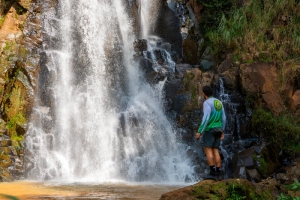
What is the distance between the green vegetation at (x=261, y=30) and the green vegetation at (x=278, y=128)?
2.21 meters

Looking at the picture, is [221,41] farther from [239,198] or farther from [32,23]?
[239,198]

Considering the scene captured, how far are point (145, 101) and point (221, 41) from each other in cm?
430

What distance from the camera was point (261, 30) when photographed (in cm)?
1348

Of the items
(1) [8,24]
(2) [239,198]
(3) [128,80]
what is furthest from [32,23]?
(2) [239,198]

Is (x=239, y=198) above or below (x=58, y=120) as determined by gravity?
below

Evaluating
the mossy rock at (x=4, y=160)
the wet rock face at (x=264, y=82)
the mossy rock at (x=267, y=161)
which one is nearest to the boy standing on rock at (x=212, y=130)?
the mossy rock at (x=267, y=161)

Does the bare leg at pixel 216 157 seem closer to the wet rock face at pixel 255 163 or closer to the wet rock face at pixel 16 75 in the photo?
the wet rock face at pixel 255 163

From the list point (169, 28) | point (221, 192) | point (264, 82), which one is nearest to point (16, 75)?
point (169, 28)

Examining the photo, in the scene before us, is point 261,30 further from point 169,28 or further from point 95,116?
point 95,116

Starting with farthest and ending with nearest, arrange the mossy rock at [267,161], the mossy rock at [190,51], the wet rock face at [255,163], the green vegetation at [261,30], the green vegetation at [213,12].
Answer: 1. the green vegetation at [213,12]
2. the mossy rock at [190,51]
3. the green vegetation at [261,30]
4. the mossy rock at [267,161]
5. the wet rock face at [255,163]

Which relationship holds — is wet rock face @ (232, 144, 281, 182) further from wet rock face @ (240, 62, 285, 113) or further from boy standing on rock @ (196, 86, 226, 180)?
boy standing on rock @ (196, 86, 226, 180)

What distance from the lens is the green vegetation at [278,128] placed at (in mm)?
10484

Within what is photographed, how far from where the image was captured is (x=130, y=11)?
641 inches

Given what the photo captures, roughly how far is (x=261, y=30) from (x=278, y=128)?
4.56 m
